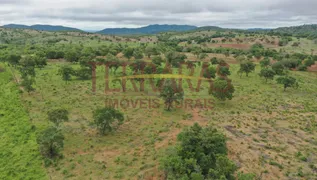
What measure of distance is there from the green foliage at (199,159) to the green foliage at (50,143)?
14200 mm

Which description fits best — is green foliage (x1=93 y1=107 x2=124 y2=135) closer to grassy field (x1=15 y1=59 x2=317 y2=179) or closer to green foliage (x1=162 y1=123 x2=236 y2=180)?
grassy field (x1=15 y1=59 x2=317 y2=179)

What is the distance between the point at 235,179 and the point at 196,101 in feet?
98.0

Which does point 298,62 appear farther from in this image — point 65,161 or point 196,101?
point 65,161

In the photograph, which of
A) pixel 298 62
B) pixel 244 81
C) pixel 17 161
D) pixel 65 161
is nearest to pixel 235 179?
pixel 65 161

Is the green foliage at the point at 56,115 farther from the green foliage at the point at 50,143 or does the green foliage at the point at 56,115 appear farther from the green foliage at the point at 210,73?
the green foliage at the point at 210,73

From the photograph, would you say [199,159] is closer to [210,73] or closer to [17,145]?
[17,145]

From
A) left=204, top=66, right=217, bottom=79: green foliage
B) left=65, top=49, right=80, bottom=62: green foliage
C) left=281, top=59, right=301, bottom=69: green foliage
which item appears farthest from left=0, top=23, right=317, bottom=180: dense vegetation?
left=281, top=59, right=301, bottom=69: green foliage

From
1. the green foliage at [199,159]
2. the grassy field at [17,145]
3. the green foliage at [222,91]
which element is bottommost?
the grassy field at [17,145]

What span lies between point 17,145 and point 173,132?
2169 cm

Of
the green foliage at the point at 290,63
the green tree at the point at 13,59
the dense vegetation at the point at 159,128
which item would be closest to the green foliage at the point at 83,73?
the dense vegetation at the point at 159,128

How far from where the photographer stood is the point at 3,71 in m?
74.4

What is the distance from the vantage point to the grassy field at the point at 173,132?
27.3m

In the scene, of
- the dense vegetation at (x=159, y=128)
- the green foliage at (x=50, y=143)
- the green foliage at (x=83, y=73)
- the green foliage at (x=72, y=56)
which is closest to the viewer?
the dense vegetation at (x=159, y=128)

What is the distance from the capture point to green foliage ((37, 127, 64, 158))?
29656 mm
